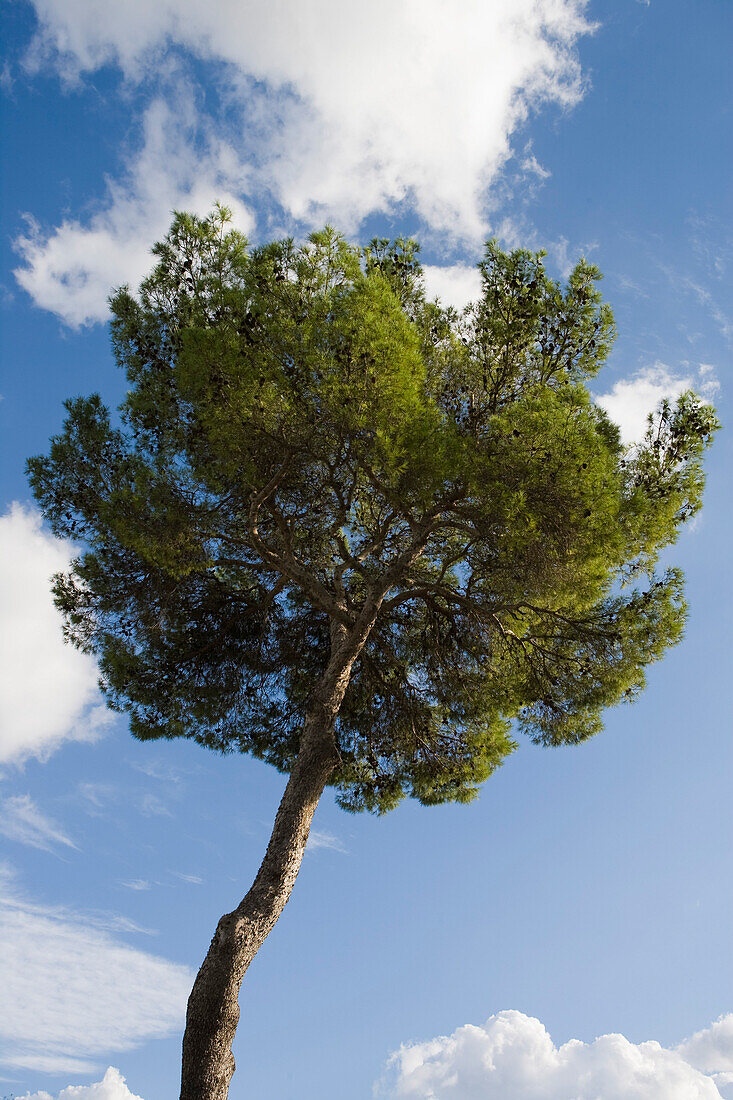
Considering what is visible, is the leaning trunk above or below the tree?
below

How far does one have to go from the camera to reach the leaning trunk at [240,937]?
229 inches

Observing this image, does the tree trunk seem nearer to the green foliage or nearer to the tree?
the tree

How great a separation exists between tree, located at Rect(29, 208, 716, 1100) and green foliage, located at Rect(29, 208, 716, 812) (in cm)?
3

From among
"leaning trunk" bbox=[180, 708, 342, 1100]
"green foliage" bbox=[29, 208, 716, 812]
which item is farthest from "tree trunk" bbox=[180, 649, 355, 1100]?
"green foliage" bbox=[29, 208, 716, 812]

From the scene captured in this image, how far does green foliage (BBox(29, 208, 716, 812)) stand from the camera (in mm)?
6750

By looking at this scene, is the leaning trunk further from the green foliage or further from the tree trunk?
the green foliage

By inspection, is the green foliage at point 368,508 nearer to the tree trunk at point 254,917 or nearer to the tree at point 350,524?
the tree at point 350,524

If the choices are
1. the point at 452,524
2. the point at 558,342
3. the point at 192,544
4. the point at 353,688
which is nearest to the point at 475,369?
the point at 558,342

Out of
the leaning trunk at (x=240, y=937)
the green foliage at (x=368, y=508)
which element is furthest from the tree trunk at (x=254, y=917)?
the green foliage at (x=368, y=508)

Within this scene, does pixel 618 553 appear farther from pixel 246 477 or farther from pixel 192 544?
pixel 192 544

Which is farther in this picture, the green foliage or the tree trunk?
the green foliage

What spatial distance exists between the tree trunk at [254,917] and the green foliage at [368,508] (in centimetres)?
98

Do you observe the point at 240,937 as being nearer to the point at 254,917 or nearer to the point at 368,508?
the point at 254,917

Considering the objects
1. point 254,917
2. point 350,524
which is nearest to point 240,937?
point 254,917
